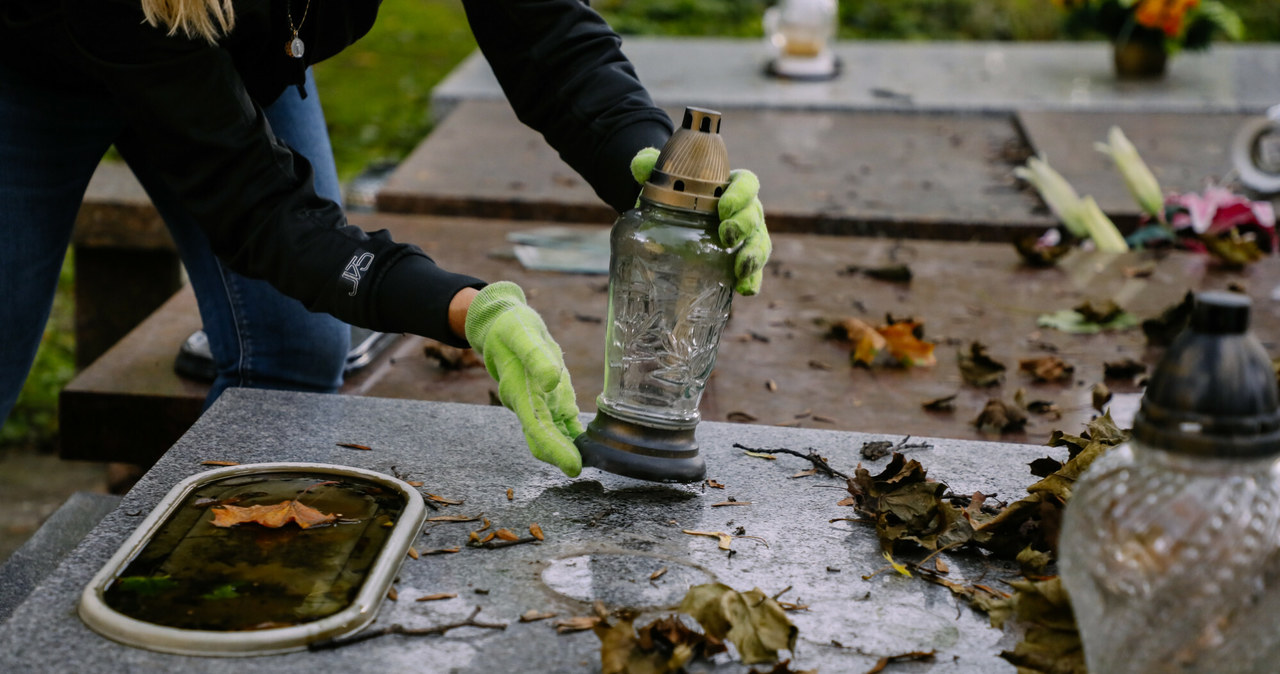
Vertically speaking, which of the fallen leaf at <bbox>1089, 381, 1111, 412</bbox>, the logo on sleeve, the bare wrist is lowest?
the fallen leaf at <bbox>1089, 381, 1111, 412</bbox>

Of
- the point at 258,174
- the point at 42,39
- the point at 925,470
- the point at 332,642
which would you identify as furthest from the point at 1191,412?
the point at 42,39

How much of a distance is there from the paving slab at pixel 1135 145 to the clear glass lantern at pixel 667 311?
9.36 feet

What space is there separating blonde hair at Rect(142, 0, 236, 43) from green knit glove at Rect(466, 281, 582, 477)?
1.96 ft

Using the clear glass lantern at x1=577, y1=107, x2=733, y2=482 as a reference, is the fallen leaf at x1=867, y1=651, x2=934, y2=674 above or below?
below

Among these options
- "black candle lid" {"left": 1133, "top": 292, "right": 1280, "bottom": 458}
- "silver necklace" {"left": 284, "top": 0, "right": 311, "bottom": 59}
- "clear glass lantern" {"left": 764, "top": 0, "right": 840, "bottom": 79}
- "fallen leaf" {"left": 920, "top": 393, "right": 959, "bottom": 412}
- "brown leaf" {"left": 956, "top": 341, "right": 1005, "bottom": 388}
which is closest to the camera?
"black candle lid" {"left": 1133, "top": 292, "right": 1280, "bottom": 458}

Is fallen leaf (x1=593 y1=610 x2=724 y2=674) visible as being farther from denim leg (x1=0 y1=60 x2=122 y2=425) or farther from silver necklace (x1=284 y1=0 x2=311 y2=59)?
denim leg (x1=0 y1=60 x2=122 y2=425)

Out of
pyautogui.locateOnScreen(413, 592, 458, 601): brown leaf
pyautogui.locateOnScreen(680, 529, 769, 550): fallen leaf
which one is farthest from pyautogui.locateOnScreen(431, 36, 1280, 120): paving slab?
pyautogui.locateOnScreen(413, 592, 458, 601): brown leaf

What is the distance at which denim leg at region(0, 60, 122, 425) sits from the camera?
2246 mm

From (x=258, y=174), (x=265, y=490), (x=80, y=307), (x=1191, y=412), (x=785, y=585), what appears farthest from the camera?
(x=80, y=307)

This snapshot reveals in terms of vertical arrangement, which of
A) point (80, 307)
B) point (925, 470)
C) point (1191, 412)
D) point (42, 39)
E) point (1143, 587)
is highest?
point (42, 39)

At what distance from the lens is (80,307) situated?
4.38 metres

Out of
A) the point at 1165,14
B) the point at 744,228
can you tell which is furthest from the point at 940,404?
the point at 1165,14

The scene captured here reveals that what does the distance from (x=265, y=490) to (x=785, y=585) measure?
0.80 meters

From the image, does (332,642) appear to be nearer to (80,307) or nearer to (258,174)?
(258,174)
